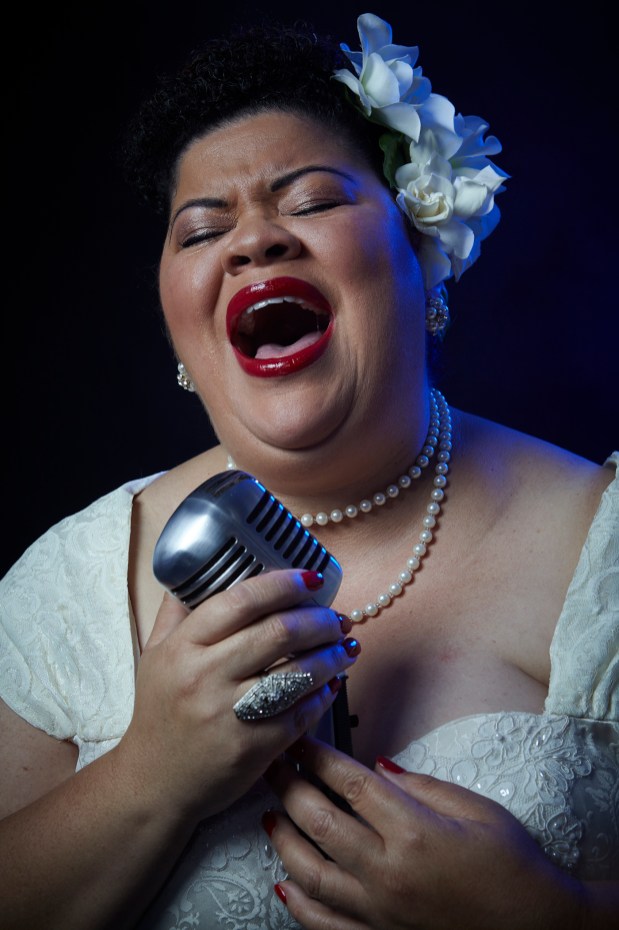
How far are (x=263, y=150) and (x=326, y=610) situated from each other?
3.12ft

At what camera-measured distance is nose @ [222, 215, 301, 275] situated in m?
1.77

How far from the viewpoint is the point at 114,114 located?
3084mm

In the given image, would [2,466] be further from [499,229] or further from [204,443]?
[499,229]

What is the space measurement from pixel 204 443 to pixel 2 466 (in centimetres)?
66

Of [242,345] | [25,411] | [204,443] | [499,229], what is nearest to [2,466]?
[25,411]

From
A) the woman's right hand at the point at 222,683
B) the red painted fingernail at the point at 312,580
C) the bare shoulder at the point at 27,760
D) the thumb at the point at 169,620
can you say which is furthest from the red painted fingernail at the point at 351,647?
the bare shoulder at the point at 27,760

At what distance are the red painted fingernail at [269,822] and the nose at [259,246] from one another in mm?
947

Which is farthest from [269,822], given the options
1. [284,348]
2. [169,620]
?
[284,348]

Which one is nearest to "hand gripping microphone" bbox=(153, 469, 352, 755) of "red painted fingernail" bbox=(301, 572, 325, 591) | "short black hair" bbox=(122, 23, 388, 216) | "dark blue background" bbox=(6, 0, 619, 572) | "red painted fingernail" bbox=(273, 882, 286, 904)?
"red painted fingernail" bbox=(301, 572, 325, 591)

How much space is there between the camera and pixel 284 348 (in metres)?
1.88

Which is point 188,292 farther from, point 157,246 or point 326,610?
point 157,246

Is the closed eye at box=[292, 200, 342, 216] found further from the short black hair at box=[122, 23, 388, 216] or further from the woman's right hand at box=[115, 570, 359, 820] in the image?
the woman's right hand at box=[115, 570, 359, 820]

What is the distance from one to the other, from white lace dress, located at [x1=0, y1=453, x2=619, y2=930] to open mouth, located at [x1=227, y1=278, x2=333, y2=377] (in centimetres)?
53

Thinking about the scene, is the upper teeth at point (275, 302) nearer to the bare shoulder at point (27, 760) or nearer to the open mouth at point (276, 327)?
the open mouth at point (276, 327)
